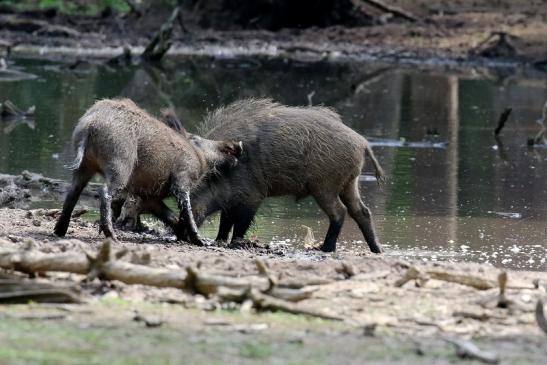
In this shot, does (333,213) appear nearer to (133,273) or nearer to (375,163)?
(375,163)

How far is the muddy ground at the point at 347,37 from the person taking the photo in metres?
31.0

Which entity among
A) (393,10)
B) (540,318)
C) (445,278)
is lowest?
(393,10)

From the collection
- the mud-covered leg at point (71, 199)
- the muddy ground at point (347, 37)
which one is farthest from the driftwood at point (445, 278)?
the muddy ground at point (347, 37)

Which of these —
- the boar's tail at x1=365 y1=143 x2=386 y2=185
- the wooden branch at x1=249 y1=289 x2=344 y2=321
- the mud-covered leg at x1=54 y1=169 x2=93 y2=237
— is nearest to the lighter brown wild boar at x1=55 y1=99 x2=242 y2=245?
the mud-covered leg at x1=54 y1=169 x2=93 y2=237

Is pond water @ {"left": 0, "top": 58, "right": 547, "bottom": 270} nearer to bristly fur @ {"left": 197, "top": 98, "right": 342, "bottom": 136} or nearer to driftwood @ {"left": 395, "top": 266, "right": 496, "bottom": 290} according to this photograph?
bristly fur @ {"left": 197, "top": 98, "right": 342, "bottom": 136}

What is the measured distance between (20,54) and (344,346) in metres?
25.8

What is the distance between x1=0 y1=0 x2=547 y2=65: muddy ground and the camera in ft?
102

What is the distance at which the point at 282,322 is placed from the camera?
5.87m

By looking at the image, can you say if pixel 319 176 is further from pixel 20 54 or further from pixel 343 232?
pixel 20 54

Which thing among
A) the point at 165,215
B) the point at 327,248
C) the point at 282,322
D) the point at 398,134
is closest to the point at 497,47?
the point at 398,134

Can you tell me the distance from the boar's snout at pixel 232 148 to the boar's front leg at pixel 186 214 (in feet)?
2.15

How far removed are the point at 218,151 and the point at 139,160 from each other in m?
1.02

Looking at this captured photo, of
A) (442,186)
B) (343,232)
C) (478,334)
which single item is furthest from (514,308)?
(442,186)

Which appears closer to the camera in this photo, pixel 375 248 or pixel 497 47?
pixel 375 248
